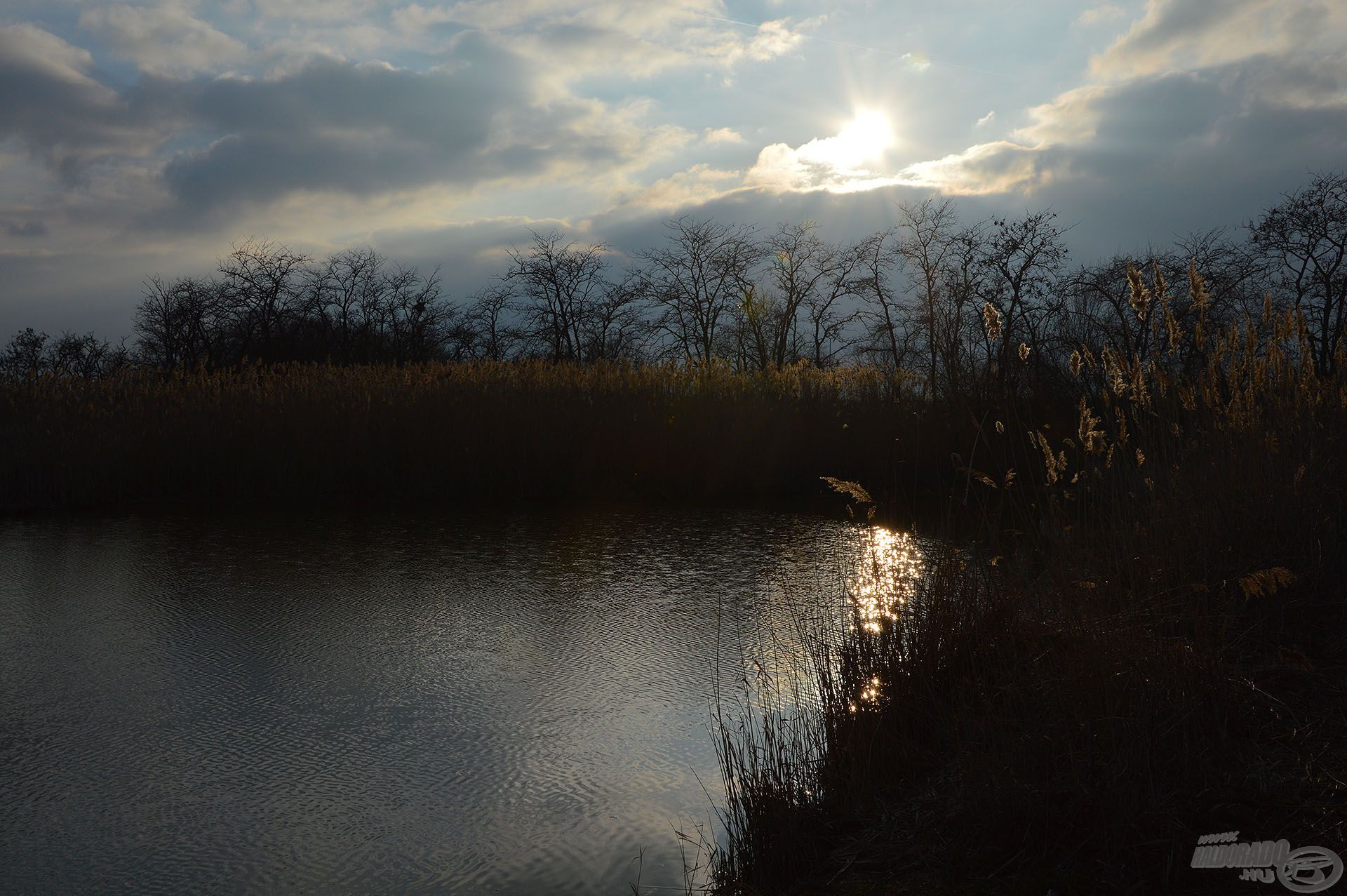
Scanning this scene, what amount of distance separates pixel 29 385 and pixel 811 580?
34.0 feet

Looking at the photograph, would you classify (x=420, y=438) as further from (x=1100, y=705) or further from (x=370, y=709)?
(x=1100, y=705)

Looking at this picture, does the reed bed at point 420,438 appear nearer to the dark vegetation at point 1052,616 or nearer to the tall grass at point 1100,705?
→ the dark vegetation at point 1052,616

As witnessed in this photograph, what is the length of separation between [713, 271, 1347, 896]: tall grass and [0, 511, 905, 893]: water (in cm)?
42

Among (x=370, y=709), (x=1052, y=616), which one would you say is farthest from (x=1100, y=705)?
(x=370, y=709)

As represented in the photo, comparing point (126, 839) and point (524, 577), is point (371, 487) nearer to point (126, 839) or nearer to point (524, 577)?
point (524, 577)

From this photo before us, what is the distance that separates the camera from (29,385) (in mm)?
11453

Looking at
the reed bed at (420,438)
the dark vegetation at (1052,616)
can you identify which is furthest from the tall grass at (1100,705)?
the reed bed at (420,438)

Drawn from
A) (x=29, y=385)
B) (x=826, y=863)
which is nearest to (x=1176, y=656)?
(x=826, y=863)

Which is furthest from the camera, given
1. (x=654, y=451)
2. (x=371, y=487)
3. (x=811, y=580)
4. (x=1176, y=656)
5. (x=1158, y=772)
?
(x=654, y=451)

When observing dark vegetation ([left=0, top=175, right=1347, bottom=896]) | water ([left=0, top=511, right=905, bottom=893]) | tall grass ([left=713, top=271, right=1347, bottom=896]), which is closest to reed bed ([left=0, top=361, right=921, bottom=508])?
dark vegetation ([left=0, top=175, right=1347, bottom=896])

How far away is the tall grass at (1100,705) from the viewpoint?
7.43 ft

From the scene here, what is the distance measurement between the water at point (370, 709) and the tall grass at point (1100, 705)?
0.42 meters

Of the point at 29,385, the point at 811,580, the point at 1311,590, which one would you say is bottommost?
the point at 811,580

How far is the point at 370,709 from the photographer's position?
12.4ft
